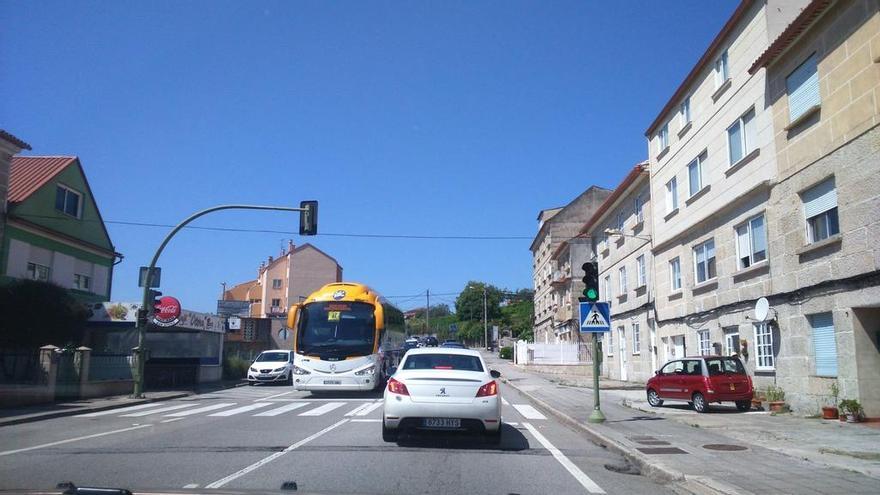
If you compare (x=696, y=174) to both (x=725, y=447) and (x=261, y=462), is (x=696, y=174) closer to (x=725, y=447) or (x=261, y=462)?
(x=725, y=447)

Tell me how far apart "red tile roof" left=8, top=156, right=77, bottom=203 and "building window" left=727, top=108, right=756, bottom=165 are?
26.0m

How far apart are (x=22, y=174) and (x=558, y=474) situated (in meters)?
29.1

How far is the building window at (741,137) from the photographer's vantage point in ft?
62.0

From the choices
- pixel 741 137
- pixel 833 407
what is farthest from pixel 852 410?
pixel 741 137

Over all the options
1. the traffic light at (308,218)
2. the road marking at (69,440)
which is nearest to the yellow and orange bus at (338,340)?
the traffic light at (308,218)

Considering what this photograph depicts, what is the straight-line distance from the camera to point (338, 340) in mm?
20281

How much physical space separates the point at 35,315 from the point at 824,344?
2432 cm

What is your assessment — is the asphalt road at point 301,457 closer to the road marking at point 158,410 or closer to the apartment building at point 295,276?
the road marking at point 158,410

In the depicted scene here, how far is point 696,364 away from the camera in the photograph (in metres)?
17.2

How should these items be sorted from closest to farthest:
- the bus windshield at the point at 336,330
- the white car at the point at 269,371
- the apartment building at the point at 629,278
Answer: the bus windshield at the point at 336,330 → the apartment building at the point at 629,278 → the white car at the point at 269,371

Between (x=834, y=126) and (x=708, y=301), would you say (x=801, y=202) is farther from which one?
(x=708, y=301)

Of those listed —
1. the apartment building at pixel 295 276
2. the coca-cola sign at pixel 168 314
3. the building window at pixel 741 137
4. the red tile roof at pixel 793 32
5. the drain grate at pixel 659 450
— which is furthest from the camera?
the apartment building at pixel 295 276

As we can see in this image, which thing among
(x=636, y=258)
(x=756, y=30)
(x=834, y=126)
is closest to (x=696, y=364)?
(x=834, y=126)

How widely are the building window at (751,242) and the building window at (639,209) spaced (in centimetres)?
932
